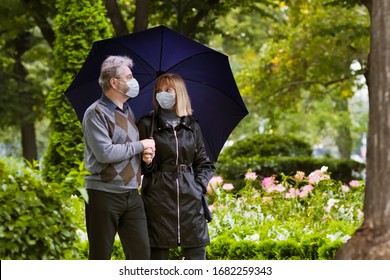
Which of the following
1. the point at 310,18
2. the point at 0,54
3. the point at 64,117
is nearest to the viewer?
the point at 64,117

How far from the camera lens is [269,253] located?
7.27 metres

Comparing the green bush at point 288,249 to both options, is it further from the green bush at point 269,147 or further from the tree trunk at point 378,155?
the green bush at point 269,147

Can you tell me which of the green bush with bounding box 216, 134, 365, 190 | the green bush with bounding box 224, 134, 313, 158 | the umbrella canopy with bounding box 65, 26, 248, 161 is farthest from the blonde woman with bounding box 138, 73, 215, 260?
the green bush with bounding box 224, 134, 313, 158

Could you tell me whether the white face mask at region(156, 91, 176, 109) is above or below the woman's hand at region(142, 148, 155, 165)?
above

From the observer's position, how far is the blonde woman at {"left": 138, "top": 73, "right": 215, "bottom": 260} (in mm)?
5668

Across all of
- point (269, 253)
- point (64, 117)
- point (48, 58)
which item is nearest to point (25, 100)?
point (48, 58)

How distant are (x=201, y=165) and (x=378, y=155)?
145 centimetres

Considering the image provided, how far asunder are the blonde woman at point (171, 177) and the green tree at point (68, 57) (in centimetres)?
594

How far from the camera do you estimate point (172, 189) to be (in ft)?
18.6

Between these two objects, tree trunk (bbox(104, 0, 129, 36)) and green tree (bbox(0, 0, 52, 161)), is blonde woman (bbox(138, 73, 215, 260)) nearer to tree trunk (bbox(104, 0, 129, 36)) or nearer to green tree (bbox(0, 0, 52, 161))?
tree trunk (bbox(104, 0, 129, 36))

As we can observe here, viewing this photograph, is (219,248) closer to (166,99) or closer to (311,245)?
(311,245)

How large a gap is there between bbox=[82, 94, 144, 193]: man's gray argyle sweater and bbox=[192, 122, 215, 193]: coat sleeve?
0.54m

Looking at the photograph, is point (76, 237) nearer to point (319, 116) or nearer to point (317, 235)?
point (317, 235)
